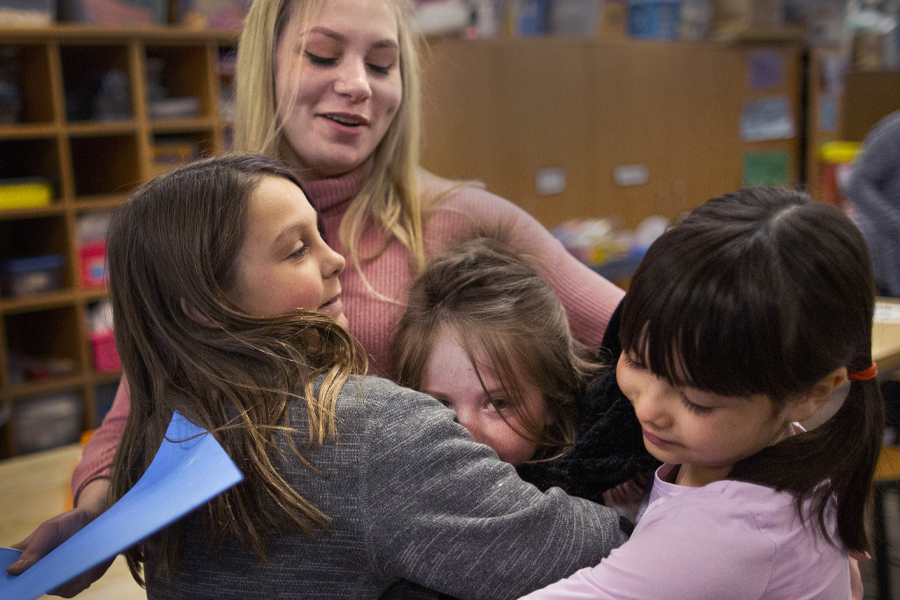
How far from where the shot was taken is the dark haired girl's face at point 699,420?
0.70 metres

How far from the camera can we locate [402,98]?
4.68 ft

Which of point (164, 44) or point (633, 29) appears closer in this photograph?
point (164, 44)

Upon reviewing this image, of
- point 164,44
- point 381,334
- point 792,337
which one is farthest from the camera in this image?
point 164,44

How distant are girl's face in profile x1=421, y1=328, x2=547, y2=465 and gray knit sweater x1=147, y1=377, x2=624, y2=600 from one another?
8.0 inches

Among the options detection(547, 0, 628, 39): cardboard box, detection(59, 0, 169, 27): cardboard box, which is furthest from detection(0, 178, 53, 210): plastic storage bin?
detection(547, 0, 628, 39): cardboard box

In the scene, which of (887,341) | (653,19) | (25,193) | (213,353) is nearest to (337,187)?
(213,353)

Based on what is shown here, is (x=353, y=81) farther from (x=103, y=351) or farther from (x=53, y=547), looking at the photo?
(x=103, y=351)

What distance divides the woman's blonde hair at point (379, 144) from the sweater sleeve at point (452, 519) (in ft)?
1.88

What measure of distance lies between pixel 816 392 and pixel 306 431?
0.49 meters

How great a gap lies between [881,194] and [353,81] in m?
2.59

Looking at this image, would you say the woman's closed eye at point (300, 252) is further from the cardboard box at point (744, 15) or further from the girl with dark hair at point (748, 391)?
the cardboard box at point (744, 15)

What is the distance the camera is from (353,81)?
4.15ft

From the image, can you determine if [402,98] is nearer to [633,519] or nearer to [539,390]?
[539,390]

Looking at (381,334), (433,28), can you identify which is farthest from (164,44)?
(381,334)
